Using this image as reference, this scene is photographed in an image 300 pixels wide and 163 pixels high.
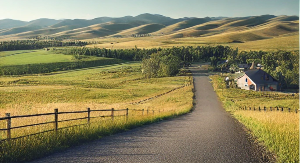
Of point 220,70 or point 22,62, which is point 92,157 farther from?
point 22,62

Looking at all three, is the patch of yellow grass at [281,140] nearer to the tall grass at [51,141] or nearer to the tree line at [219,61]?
the tall grass at [51,141]

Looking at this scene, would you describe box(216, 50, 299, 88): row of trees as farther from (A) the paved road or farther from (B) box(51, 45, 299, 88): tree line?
(A) the paved road

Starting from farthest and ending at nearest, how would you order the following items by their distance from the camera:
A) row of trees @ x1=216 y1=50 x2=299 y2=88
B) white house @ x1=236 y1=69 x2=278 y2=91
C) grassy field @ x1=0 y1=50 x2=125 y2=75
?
grassy field @ x1=0 y1=50 x2=125 y2=75, row of trees @ x1=216 y1=50 x2=299 y2=88, white house @ x1=236 y1=69 x2=278 y2=91

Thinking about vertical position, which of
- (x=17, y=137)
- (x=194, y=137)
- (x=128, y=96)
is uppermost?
(x=17, y=137)

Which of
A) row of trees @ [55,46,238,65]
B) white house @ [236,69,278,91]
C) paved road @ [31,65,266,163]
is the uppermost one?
row of trees @ [55,46,238,65]

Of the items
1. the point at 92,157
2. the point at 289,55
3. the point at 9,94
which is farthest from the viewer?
the point at 289,55

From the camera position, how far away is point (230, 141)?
1434 centimetres

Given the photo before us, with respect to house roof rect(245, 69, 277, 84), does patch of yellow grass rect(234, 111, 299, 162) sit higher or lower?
higher

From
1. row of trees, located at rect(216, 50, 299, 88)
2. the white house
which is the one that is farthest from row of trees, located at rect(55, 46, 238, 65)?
the white house

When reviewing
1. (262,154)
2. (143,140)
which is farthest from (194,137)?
(262,154)

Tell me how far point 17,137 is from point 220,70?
13850cm

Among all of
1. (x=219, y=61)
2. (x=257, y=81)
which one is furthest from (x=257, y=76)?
(x=219, y=61)

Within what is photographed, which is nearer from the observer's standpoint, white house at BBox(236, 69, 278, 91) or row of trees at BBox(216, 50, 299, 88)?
white house at BBox(236, 69, 278, 91)

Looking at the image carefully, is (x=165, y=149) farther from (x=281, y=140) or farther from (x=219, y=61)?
(x=219, y=61)
